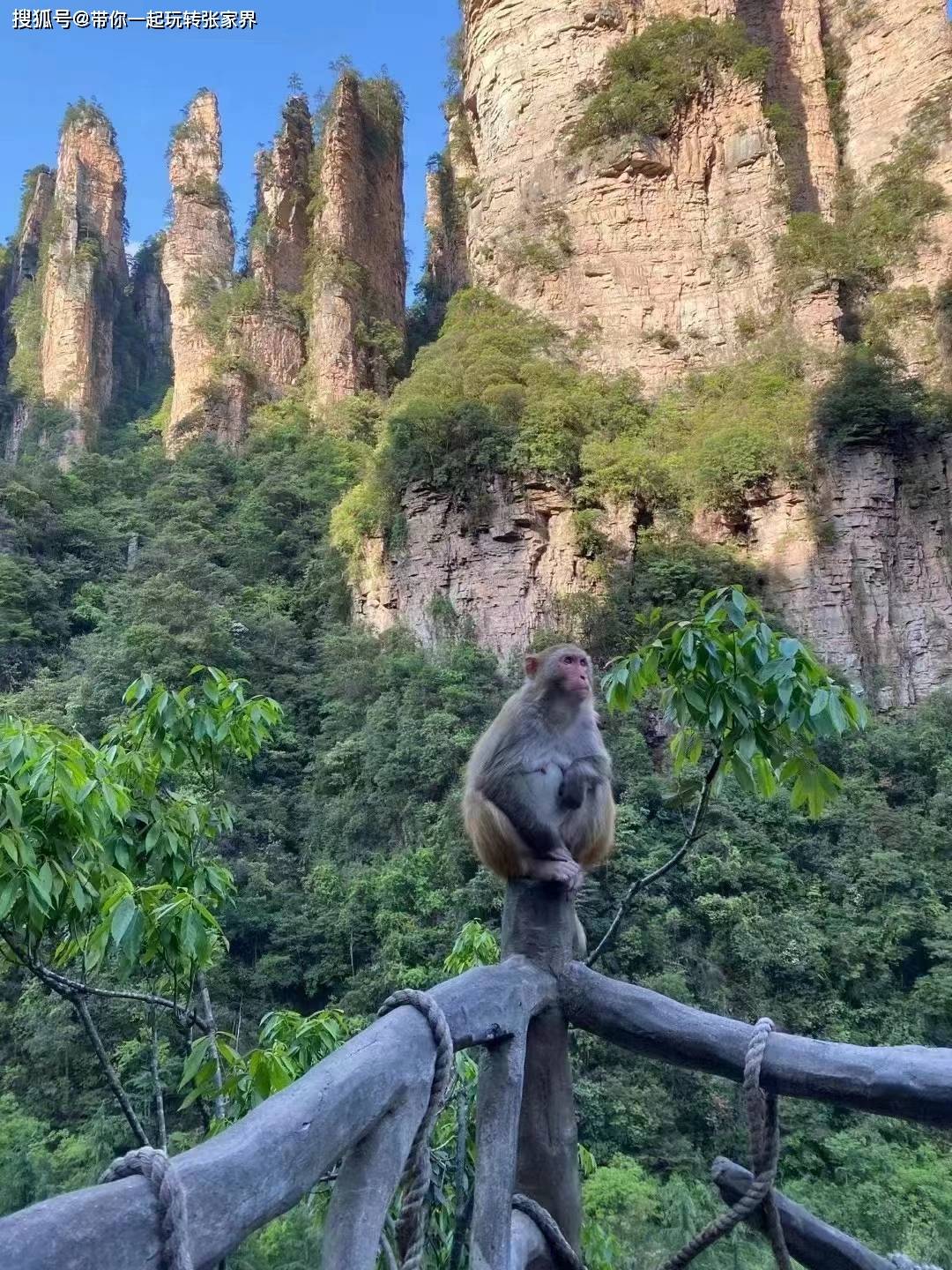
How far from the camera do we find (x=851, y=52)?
2091 cm

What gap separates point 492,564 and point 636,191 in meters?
9.68

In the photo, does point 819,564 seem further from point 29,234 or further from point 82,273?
point 29,234

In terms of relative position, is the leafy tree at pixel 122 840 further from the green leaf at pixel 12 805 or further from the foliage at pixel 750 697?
the foliage at pixel 750 697

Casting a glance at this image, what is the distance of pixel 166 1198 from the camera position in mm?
916

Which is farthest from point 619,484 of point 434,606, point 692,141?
point 692,141

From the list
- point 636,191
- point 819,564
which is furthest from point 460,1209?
point 636,191

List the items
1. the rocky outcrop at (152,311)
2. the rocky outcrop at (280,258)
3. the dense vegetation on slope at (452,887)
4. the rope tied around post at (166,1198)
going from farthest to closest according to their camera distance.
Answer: the rocky outcrop at (152,311) < the rocky outcrop at (280,258) < the dense vegetation on slope at (452,887) < the rope tied around post at (166,1198)

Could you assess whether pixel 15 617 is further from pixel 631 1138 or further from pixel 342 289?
pixel 631 1138

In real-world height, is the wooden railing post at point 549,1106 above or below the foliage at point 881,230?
below

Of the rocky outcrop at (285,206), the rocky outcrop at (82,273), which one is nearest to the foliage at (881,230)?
the rocky outcrop at (285,206)

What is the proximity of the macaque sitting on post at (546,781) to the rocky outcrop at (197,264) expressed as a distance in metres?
25.2

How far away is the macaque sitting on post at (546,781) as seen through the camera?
2.76 m

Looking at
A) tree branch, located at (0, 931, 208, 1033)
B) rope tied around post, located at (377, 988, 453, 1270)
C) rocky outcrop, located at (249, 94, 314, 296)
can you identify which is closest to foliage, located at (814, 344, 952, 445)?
tree branch, located at (0, 931, 208, 1033)

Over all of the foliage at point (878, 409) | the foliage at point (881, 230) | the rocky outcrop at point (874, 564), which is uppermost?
the foliage at point (881, 230)
